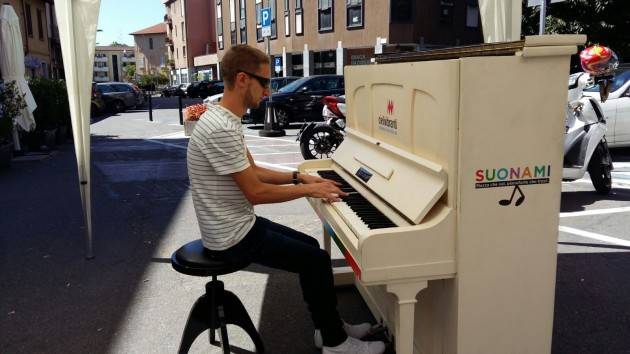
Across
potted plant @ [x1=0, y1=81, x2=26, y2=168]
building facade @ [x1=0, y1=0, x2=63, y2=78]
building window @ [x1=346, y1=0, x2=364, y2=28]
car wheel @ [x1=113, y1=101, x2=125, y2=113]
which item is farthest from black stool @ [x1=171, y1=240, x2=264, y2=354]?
building facade @ [x1=0, y1=0, x2=63, y2=78]

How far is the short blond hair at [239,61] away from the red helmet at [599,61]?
4.66 m

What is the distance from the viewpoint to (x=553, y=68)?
91.9 inches

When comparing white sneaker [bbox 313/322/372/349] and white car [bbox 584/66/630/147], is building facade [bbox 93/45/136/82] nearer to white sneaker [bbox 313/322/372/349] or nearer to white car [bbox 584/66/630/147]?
white car [bbox 584/66/630/147]

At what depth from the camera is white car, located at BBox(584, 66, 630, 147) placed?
30.6 ft

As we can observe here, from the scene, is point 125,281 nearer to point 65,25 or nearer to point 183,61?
point 65,25

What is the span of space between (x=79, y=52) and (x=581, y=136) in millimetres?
5459

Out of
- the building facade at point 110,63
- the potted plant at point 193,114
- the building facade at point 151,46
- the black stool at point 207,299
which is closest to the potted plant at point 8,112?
the potted plant at point 193,114

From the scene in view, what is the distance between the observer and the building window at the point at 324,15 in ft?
103

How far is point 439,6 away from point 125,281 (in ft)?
87.8

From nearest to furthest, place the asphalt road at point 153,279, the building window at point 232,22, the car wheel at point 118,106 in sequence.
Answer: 1. the asphalt road at point 153,279
2. the car wheel at point 118,106
3. the building window at point 232,22

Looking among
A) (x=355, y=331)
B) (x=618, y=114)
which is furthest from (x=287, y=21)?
(x=355, y=331)

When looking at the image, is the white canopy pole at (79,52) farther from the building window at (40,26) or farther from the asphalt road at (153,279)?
the building window at (40,26)

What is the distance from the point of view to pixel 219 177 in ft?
9.12

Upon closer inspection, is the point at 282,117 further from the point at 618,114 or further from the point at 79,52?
the point at 79,52
